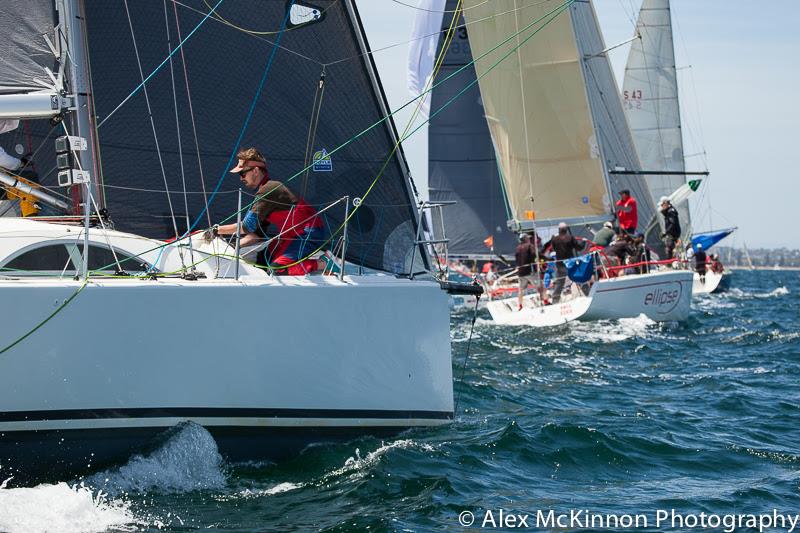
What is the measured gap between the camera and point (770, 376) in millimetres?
11164

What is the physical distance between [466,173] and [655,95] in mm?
8389

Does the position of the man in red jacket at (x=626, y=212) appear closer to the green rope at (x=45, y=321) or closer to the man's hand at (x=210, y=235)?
the man's hand at (x=210, y=235)

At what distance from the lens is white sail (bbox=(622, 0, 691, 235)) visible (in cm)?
3269

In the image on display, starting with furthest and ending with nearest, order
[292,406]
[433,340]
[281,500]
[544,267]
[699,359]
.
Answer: [544,267] < [699,359] < [433,340] < [292,406] < [281,500]

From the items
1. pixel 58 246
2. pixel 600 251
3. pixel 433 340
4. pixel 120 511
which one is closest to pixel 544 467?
pixel 433 340

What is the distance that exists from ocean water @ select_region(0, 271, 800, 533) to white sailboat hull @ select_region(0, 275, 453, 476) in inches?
6.6

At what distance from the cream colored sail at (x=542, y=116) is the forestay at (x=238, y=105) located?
10.4m

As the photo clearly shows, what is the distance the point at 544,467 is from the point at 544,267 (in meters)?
11.8

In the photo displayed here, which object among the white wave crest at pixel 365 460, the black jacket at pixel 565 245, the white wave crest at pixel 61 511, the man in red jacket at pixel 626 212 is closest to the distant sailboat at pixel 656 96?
the man in red jacket at pixel 626 212

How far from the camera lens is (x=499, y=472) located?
6.62 metres

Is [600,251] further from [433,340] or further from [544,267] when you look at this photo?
[433,340]

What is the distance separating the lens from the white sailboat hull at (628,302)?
1656 centimetres

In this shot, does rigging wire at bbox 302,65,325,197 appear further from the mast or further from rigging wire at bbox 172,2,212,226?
the mast

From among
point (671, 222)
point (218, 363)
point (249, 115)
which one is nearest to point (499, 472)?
point (218, 363)
